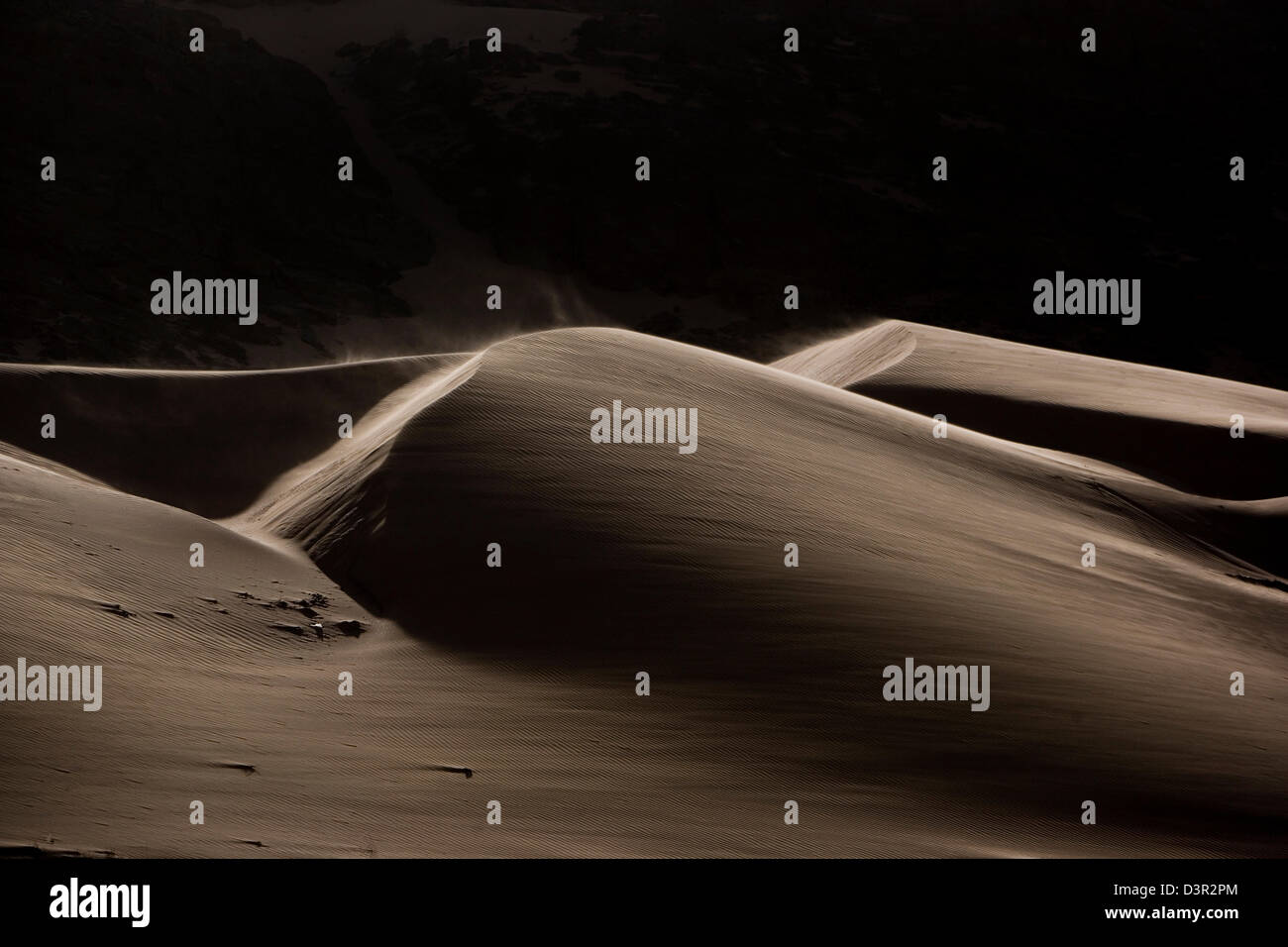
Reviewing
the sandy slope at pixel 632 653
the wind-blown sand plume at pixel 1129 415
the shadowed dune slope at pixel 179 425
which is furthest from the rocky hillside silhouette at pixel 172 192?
the sandy slope at pixel 632 653

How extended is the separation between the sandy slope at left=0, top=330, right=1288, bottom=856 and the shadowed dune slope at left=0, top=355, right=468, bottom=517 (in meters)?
2.77

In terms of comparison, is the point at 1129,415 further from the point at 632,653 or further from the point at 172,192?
the point at 172,192

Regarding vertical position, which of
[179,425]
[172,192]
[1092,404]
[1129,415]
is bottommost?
[179,425]

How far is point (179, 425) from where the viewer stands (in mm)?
15195

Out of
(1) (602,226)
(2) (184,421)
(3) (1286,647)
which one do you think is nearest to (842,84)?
(1) (602,226)

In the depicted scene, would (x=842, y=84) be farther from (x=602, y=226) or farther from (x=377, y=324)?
(x=377, y=324)

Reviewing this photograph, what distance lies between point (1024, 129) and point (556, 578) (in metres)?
50.3

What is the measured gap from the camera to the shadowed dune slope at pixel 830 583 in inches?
267

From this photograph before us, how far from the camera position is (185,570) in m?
8.98

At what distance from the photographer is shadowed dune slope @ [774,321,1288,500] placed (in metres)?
16.6

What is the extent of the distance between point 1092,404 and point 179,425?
12273 millimetres

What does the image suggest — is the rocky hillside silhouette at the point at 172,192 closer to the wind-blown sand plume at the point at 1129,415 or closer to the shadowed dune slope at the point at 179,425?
the shadowed dune slope at the point at 179,425

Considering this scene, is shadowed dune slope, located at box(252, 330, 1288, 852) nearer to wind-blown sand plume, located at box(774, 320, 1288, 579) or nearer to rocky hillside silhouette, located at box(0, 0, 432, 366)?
wind-blown sand plume, located at box(774, 320, 1288, 579)

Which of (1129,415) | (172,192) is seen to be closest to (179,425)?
(1129,415)
